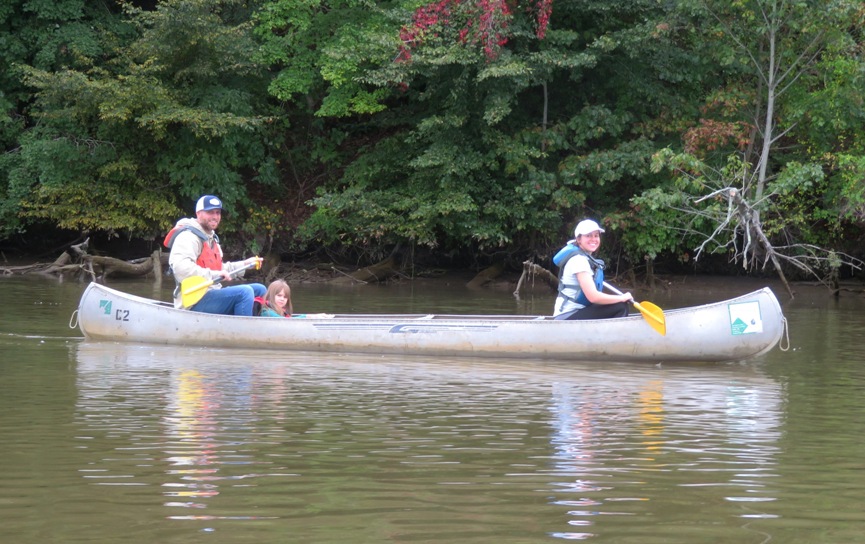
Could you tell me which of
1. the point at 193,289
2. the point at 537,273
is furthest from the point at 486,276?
the point at 193,289

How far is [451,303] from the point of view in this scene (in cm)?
1691

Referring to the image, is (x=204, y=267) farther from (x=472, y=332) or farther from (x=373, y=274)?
(x=373, y=274)

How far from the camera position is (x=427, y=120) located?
19203mm

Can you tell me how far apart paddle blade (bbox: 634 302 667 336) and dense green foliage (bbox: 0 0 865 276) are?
7759 millimetres

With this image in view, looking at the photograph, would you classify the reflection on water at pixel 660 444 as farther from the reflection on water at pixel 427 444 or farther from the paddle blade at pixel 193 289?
the paddle blade at pixel 193 289

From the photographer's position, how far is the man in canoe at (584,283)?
9.85m

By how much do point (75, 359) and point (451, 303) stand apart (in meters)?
7.78

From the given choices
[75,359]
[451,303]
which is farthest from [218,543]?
[451,303]

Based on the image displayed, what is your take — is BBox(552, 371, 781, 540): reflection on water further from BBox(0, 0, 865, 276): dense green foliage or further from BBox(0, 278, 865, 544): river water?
BBox(0, 0, 865, 276): dense green foliage

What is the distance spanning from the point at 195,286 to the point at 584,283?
354 cm

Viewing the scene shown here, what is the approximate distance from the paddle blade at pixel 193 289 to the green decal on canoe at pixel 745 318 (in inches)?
184

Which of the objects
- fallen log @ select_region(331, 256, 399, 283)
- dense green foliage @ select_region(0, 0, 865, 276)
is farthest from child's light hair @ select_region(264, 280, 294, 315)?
fallen log @ select_region(331, 256, 399, 283)

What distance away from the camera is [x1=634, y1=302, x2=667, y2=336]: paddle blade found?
9922mm

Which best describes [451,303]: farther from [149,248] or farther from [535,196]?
[149,248]
